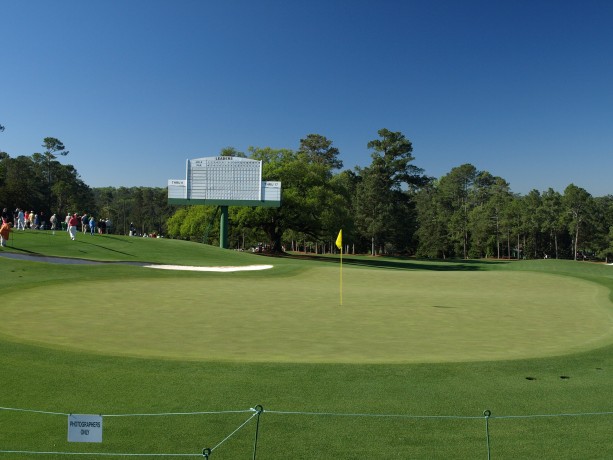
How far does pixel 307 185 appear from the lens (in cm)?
7112

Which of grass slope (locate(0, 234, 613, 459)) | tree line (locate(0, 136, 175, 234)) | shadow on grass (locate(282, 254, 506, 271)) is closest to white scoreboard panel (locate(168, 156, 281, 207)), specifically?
shadow on grass (locate(282, 254, 506, 271))

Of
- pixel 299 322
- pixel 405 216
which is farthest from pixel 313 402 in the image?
pixel 405 216

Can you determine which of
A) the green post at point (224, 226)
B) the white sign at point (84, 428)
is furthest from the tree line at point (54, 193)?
the white sign at point (84, 428)

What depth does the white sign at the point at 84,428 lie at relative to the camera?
449cm

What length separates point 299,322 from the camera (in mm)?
14414

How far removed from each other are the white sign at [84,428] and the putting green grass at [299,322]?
17.0 feet

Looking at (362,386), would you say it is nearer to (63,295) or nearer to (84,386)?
(84,386)

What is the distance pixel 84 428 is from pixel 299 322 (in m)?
10.1

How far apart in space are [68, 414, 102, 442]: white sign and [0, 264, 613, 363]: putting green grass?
519 centimetres

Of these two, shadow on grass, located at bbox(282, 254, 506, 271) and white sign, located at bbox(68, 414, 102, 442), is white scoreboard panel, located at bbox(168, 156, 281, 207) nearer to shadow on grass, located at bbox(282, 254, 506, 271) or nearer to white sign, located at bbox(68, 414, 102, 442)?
shadow on grass, located at bbox(282, 254, 506, 271)

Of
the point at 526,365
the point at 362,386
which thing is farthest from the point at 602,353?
the point at 362,386

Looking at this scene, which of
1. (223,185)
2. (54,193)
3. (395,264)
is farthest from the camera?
Result: (54,193)

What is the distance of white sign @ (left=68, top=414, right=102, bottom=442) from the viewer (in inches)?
177

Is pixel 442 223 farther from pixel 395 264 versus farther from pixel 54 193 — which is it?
pixel 54 193
